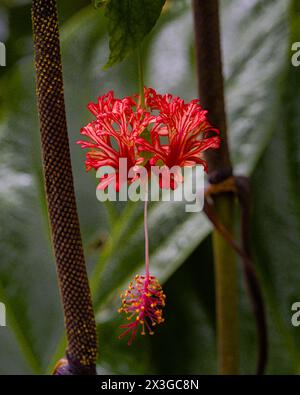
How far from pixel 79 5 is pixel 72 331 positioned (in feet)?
0.71

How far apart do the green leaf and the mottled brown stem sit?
0.9 inches

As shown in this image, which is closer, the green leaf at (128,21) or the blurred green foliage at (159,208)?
the green leaf at (128,21)

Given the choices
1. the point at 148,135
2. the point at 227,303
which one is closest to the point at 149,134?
the point at 148,135

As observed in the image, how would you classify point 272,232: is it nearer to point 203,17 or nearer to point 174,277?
point 174,277

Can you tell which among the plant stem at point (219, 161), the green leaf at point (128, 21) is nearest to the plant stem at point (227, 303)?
the plant stem at point (219, 161)

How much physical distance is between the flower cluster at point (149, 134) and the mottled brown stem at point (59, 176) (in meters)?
0.02

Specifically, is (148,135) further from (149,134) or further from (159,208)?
(159,208)

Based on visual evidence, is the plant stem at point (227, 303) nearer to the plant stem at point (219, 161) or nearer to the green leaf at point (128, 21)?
the plant stem at point (219, 161)

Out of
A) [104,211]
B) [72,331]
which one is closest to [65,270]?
[72,331]

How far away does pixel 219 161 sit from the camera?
30cm

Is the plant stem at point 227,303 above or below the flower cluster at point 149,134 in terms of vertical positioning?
below

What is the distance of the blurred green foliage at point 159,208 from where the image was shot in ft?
1.26

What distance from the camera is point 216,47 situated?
0.29 meters

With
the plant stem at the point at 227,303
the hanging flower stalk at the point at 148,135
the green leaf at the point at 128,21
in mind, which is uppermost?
the green leaf at the point at 128,21
